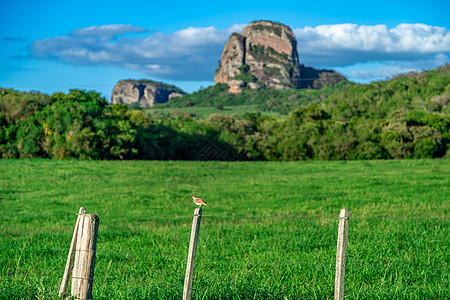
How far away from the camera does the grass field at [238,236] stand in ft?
19.2

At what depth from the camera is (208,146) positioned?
51.7 meters

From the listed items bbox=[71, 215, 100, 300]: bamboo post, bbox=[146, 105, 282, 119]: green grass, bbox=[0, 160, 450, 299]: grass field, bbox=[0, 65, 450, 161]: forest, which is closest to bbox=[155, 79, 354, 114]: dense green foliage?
bbox=[146, 105, 282, 119]: green grass

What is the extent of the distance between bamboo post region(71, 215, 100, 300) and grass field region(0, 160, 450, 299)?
0.60m

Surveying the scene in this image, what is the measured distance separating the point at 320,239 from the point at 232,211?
743 cm

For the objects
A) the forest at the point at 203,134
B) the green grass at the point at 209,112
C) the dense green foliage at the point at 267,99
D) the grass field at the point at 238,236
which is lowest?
the grass field at the point at 238,236

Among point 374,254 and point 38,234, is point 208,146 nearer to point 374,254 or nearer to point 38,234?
point 38,234

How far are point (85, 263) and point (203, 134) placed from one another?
155ft

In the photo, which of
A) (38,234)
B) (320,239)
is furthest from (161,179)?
(320,239)

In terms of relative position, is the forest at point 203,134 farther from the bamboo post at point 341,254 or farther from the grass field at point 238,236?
the bamboo post at point 341,254

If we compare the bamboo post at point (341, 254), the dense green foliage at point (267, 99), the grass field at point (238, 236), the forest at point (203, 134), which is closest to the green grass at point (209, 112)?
the dense green foliage at point (267, 99)

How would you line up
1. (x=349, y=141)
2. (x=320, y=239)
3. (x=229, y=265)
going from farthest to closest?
(x=349, y=141), (x=320, y=239), (x=229, y=265)

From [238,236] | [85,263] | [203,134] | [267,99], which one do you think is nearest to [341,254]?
[85,263]

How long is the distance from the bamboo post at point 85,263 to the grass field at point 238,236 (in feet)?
1.96

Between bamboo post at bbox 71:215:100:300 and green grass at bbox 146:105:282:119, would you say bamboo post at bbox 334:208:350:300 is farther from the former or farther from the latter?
green grass at bbox 146:105:282:119
